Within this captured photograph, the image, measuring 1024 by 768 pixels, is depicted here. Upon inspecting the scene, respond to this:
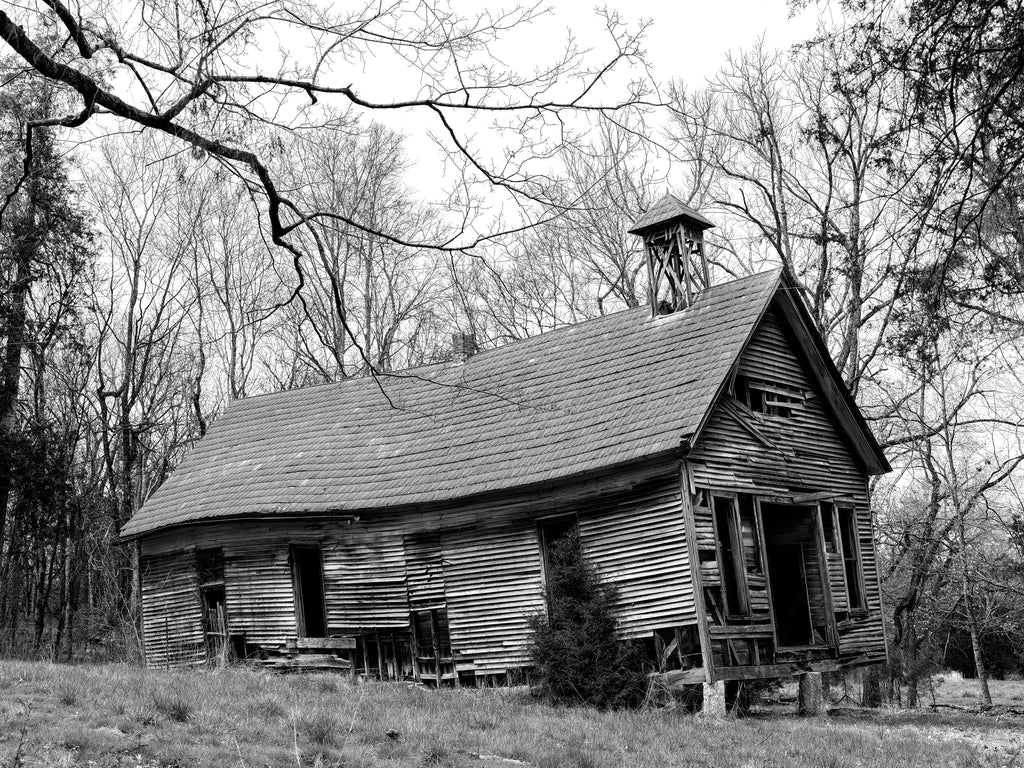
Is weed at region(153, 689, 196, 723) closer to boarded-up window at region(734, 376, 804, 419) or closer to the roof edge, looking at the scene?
the roof edge

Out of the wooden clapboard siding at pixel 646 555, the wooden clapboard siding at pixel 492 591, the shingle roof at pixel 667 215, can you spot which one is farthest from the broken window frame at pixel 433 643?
the shingle roof at pixel 667 215

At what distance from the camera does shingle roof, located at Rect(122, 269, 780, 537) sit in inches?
703

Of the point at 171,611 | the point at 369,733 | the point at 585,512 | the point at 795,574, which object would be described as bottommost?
the point at 369,733

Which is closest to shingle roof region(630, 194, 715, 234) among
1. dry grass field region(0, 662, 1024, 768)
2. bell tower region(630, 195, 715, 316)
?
bell tower region(630, 195, 715, 316)

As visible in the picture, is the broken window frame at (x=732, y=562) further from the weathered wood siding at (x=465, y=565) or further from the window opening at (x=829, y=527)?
the window opening at (x=829, y=527)

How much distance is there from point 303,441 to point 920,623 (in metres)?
19.4

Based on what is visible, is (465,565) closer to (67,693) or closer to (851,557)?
(851,557)

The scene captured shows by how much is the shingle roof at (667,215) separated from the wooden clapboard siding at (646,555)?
5679 mm

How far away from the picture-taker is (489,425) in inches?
815

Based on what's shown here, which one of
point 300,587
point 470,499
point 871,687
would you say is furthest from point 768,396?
point 871,687

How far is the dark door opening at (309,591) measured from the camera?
21062mm

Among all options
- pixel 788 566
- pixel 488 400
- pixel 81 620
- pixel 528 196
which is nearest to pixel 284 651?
pixel 488 400

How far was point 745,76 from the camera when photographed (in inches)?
1172

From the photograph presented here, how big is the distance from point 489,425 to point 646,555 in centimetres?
499
